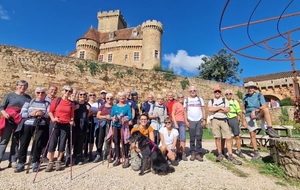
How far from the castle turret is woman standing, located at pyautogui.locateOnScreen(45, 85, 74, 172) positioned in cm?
2815

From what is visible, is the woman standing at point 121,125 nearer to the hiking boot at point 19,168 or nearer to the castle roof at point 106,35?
the hiking boot at point 19,168

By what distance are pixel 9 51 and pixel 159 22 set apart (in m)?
24.1

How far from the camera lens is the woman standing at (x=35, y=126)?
14.1 feet

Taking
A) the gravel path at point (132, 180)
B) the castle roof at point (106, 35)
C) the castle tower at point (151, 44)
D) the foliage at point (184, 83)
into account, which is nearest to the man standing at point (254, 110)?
the gravel path at point (132, 180)

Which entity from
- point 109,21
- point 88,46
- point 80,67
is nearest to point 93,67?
point 80,67

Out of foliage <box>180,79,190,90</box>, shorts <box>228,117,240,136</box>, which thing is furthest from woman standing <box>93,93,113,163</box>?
foliage <box>180,79,190,90</box>

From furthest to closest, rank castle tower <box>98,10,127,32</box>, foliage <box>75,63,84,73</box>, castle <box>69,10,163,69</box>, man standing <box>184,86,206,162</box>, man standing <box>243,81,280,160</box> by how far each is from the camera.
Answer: castle tower <box>98,10,127,32</box> < castle <box>69,10,163,69</box> < foliage <box>75,63,84,73</box> < man standing <box>184,86,206,162</box> < man standing <box>243,81,280,160</box>

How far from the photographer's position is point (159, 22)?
106ft

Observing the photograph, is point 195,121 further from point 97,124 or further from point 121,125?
point 97,124

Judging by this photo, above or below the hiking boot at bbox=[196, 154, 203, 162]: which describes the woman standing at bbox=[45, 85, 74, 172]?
above

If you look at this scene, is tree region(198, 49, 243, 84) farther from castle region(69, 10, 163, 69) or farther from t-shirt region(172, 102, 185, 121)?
t-shirt region(172, 102, 185, 121)

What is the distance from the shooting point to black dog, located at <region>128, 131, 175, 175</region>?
4094mm

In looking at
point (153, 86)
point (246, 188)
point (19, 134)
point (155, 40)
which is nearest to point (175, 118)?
A: point (246, 188)

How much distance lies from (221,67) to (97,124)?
34.0 metres
